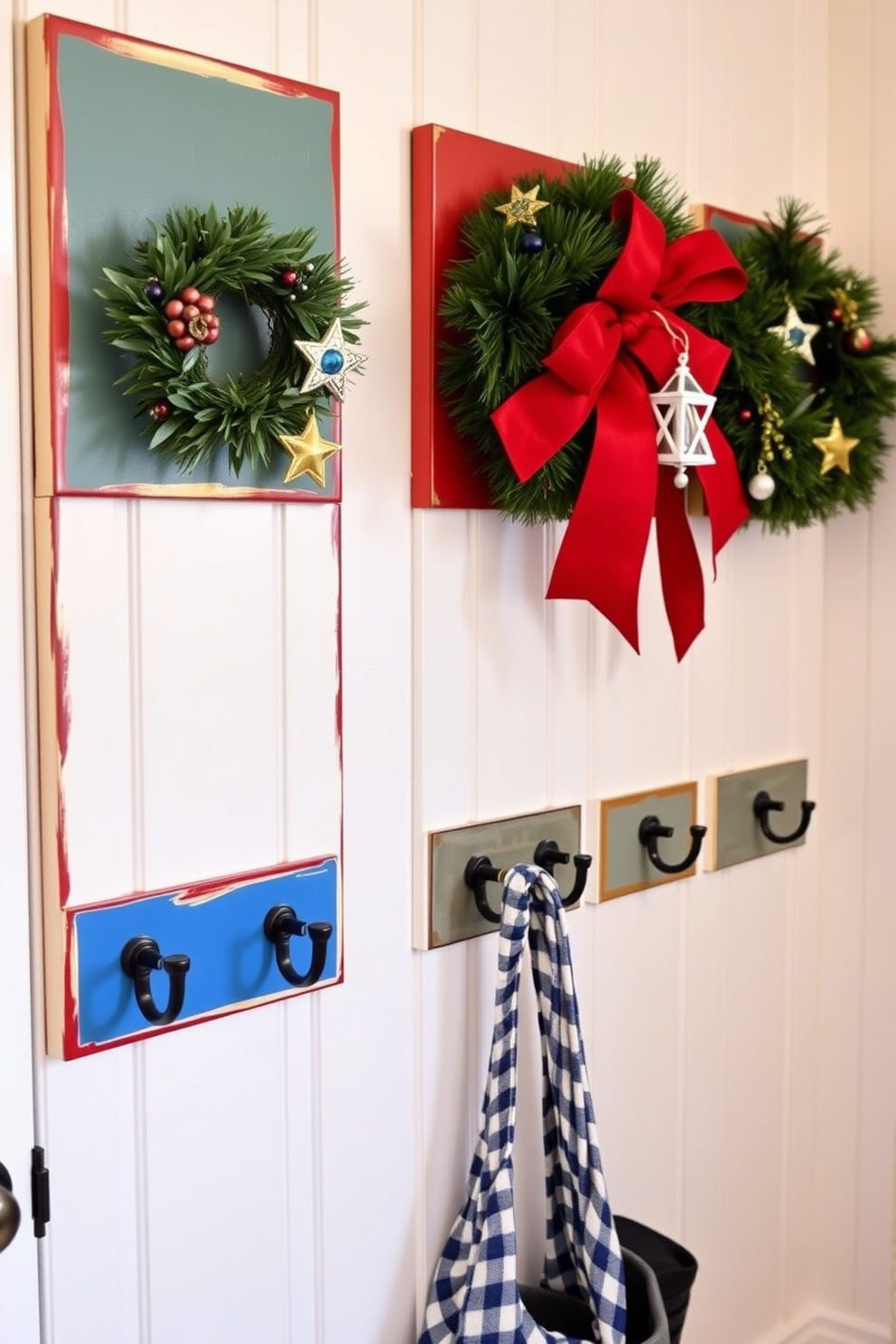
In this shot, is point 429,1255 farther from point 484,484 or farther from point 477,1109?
point 484,484

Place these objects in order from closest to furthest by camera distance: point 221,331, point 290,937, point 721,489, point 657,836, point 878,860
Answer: point 221,331, point 290,937, point 721,489, point 657,836, point 878,860

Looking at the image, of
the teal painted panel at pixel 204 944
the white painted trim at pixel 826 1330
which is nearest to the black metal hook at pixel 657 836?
the teal painted panel at pixel 204 944

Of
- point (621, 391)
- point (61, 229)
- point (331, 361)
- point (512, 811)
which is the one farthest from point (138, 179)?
point (512, 811)

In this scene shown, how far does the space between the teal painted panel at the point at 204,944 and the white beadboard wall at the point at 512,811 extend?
3cm

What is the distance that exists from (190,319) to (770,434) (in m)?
0.73

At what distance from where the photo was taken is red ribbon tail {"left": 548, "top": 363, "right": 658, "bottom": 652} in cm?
122

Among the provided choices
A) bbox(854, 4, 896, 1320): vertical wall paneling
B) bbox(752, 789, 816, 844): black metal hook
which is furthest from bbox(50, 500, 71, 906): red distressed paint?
bbox(854, 4, 896, 1320): vertical wall paneling

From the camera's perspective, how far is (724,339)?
140cm

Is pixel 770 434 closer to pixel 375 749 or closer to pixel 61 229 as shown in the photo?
pixel 375 749

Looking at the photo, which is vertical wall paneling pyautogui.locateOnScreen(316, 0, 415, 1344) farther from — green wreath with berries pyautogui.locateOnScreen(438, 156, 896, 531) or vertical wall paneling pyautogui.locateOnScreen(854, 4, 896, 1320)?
vertical wall paneling pyautogui.locateOnScreen(854, 4, 896, 1320)

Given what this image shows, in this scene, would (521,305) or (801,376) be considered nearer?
(521,305)

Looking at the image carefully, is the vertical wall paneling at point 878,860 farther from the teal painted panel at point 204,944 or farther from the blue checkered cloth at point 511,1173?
the teal painted panel at point 204,944

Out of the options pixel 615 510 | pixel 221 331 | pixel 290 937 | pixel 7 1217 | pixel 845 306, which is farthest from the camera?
pixel 845 306

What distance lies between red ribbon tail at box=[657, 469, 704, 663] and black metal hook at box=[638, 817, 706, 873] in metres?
0.20
